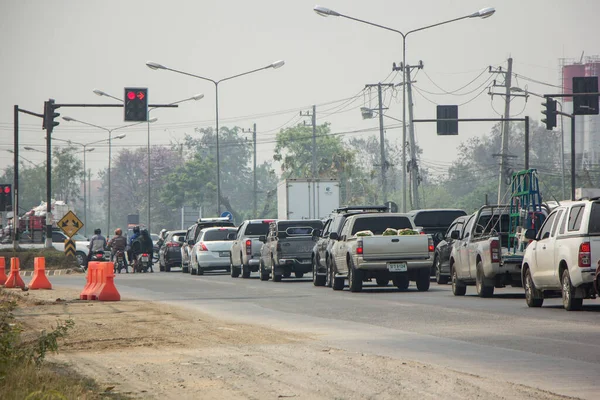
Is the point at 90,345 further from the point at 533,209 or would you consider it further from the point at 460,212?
the point at 460,212

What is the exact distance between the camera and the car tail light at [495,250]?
943 inches

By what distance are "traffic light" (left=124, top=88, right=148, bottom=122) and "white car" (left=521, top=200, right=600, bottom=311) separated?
751 inches

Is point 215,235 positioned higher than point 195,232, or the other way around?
point 195,232

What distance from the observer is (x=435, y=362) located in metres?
12.1

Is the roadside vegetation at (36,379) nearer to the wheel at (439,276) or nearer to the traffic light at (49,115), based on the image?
the wheel at (439,276)

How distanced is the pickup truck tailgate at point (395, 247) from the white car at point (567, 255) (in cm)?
609

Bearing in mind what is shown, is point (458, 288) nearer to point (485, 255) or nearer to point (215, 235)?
point (485, 255)

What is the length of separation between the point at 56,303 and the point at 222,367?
13446 mm

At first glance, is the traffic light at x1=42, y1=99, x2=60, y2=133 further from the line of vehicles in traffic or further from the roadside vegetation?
the roadside vegetation

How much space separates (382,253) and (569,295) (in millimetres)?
8367

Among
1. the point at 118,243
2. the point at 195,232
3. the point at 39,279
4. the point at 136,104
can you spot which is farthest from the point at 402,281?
the point at 118,243

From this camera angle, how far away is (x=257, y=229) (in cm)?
A: 3994

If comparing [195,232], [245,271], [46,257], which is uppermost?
[195,232]

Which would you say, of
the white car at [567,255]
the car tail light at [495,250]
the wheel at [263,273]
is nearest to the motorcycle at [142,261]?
the wheel at [263,273]
